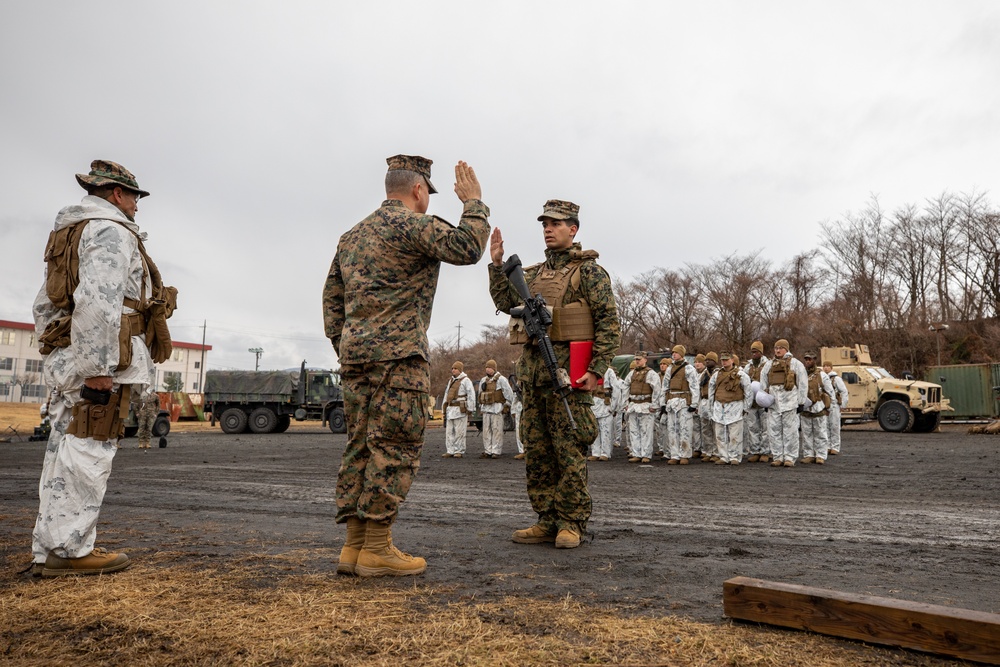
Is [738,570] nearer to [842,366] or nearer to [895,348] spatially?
[842,366]

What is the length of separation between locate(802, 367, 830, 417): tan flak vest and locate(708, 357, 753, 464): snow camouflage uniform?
3.92 feet

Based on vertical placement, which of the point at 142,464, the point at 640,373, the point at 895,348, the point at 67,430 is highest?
the point at 895,348

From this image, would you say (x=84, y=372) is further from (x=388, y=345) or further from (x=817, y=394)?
(x=817, y=394)

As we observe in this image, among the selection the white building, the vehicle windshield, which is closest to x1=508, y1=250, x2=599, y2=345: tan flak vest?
the vehicle windshield

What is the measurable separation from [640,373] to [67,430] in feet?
40.5

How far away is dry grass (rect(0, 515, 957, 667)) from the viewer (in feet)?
7.71

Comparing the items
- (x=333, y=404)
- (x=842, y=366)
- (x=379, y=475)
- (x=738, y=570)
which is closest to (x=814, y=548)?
(x=738, y=570)

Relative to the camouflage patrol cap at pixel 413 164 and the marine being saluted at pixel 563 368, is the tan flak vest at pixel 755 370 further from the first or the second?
the camouflage patrol cap at pixel 413 164

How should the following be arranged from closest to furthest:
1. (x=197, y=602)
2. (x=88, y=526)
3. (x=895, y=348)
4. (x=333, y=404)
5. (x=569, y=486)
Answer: (x=197, y=602) < (x=88, y=526) < (x=569, y=486) < (x=333, y=404) < (x=895, y=348)

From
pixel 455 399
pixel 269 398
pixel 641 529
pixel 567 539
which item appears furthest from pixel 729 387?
pixel 269 398

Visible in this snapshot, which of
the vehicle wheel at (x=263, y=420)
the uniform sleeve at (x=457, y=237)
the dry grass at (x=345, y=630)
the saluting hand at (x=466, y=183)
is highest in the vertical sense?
the saluting hand at (x=466, y=183)

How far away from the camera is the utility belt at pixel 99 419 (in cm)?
365

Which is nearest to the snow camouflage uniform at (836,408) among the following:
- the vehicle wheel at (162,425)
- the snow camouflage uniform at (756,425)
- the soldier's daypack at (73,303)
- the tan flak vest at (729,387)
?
the snow camouflage uniform at (756,425)

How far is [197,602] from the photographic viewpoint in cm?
299
